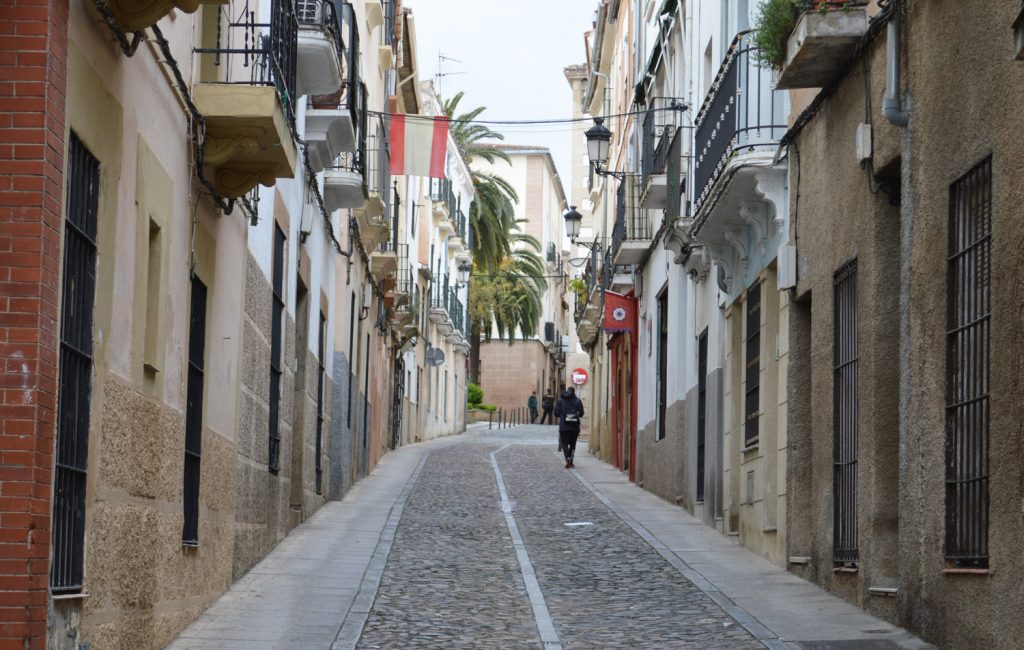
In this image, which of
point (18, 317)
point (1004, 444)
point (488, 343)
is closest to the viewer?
point (18, 317)

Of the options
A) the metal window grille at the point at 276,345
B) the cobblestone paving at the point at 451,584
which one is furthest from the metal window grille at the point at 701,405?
the metal window grille at the point at 276,345

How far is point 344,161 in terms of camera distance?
21.4 m

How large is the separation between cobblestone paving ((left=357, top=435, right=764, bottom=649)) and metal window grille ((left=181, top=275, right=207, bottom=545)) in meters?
1.55

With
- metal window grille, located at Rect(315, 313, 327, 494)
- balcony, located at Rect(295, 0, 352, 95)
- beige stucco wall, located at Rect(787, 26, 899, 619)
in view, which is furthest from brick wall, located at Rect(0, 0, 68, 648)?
metal window grille, located at Rect(315, 313, 327, 494)

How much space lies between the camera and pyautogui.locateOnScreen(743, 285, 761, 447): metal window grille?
17188 millimetres

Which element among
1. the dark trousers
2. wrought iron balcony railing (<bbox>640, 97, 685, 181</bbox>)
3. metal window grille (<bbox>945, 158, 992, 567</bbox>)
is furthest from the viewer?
the dark trousers

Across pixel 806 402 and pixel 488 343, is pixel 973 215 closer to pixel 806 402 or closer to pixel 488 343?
pixel 806 402

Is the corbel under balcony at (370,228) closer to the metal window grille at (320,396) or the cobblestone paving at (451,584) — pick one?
the metal window grille at (320,396)

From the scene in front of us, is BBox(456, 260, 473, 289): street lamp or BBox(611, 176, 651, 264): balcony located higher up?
BBox(456, 260, 473, 289): street lamp

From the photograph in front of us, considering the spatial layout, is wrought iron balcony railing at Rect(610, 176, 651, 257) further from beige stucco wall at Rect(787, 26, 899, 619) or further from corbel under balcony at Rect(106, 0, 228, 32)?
corbel under balcony at Rect(106, 0, 228, 32)

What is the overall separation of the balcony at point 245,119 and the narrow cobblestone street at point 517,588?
11.1 ft

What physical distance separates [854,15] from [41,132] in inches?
275

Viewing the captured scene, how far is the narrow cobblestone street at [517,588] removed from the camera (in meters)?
10.9

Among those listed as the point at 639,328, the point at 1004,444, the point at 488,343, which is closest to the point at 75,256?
the point at 1004,444
